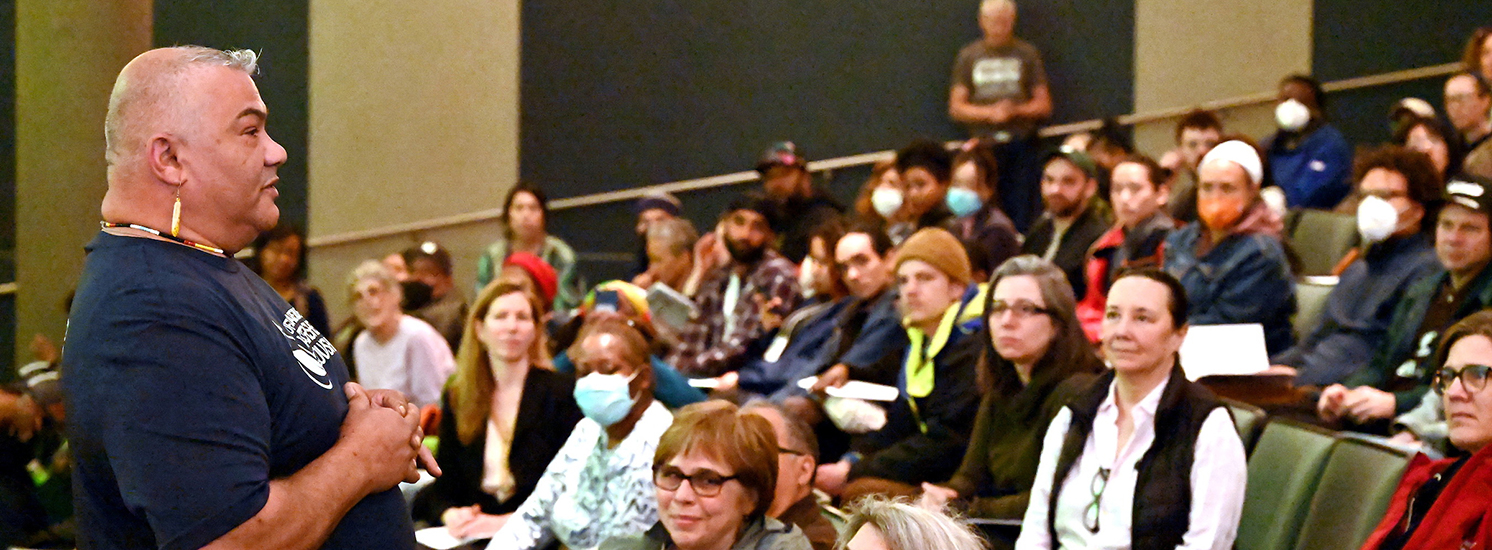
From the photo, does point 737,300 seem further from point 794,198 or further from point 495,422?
point 495,422

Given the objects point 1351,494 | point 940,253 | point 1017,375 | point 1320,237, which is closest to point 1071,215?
point 1320,237

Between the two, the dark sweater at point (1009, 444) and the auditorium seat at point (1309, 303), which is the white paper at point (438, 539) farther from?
the auditorium seat at point (1309, 303)

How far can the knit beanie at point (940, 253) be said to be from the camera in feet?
12.3

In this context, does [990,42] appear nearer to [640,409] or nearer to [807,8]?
[807,8]

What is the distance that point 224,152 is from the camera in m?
1.32

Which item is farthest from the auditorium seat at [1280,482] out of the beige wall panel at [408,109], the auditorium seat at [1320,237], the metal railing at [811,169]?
the metal railing at [811,169]

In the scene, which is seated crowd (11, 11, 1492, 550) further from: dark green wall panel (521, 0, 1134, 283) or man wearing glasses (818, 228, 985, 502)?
dark green wall panel (521, 0, 1134, 283)

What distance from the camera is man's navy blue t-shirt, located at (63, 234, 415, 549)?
1.19 metres

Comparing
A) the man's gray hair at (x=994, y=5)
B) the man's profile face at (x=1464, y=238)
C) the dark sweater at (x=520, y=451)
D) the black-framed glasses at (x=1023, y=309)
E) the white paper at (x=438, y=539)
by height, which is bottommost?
the white paper at (x=438, y=539)

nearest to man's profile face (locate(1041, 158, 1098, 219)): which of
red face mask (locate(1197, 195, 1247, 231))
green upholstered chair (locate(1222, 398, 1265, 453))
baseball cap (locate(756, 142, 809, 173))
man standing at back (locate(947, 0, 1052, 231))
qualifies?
red face mask (locate(1197, 195, 1247, 231))

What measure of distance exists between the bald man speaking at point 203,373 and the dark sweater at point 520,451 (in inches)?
79.3

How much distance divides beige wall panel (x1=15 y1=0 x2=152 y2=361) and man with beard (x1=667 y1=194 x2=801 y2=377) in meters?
2.07

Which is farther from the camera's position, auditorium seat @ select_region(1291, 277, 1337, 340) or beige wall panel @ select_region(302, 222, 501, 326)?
beige wall panel @ select_region(302, 222, 501, 326)

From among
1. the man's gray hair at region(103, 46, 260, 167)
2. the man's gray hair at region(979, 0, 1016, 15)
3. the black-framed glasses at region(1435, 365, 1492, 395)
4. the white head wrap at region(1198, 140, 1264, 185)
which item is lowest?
the black-framed glasses at region(1435, 365, 1492, 395)
